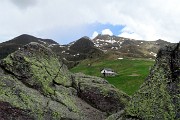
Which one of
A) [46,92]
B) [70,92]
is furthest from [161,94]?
[70,92]

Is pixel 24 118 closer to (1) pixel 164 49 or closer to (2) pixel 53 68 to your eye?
(2) pixel 53 68

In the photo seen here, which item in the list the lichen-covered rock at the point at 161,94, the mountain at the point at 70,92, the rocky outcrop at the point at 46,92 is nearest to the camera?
the lichen-covered rock at the point at 161,94

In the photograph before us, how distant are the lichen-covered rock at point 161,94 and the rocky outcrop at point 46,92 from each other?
24.4ft

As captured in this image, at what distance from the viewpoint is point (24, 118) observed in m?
23.5

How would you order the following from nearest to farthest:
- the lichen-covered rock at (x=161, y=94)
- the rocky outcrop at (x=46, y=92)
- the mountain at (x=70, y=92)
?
the lichen-covered rock at (x=161, y=94) < the mountain at (x=70, y=92) < the rocky outcrop at (x=46, y=92)

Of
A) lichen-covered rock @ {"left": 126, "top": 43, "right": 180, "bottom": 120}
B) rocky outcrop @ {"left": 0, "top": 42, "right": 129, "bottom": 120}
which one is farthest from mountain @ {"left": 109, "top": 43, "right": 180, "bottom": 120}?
rocky outcrop @ {"left": 0, "top": 42, "right": 129, "bottom": 120}

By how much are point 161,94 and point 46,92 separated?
1049 cm

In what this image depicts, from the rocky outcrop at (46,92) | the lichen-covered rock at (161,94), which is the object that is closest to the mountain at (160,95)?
the lichen-covered rock at (161,94)

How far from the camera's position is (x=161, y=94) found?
61.4ft

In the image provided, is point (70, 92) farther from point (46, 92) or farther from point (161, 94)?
point (161, 94)

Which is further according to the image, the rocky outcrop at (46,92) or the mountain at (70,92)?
the rocky outcrop at (46,92)

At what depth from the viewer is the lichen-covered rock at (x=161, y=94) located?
18.3m

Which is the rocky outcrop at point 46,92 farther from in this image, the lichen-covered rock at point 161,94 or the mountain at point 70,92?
the lichen-covered rock at point 161,94

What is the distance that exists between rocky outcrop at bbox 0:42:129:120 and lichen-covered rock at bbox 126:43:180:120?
745 cm
